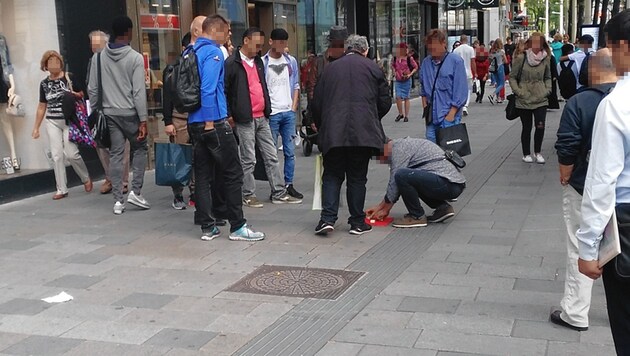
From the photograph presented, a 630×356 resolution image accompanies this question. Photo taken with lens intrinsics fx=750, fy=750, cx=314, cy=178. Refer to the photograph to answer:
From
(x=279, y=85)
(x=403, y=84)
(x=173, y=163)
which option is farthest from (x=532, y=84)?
(x=403, y=84)

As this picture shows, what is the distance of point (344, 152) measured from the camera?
6.77 meters

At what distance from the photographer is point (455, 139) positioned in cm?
772

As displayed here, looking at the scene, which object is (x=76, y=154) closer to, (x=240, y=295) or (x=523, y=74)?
(x=240, y=295)

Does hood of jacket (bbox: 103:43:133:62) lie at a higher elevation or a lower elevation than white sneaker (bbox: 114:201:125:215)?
higher

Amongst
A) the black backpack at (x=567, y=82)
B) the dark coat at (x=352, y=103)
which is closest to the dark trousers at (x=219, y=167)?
the dark coat at (x=352, y=103)

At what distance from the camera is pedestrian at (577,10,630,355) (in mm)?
2729

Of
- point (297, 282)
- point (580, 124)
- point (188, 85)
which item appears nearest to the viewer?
point (580, 124)

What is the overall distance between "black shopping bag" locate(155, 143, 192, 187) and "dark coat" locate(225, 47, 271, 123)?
0.61 metres

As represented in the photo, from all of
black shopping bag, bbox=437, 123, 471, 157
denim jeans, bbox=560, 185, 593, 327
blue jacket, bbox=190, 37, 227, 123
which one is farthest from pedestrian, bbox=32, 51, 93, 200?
denim jeans, bbox=560, 185, 593, 327

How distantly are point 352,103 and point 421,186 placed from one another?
1.03m

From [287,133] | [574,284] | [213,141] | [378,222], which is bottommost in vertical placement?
[378,222]

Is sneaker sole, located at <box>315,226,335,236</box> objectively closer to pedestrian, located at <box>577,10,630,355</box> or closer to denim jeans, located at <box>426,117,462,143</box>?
denim jeans, located at <box>426,117,462,143</box>

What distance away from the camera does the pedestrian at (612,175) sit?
8.95ft

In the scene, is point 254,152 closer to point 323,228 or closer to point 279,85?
point 279,85
